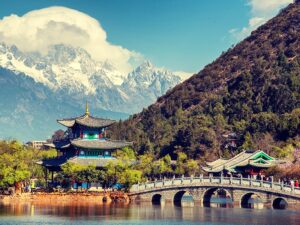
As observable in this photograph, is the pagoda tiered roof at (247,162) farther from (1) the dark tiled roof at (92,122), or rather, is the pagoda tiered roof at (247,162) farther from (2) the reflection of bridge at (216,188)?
(1) the dark tiled roof at (92,122)

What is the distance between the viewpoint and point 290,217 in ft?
217

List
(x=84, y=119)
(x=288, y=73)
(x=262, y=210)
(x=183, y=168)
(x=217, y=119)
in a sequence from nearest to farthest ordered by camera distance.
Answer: (x=262, y=210) → (x=84, y=119) → (x=183, y=168) → (x=217, y=119) → (x=288, y=73)

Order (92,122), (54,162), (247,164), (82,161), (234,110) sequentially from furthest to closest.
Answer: (234,110), (92,122), (54,162), (247,164), (82,161)

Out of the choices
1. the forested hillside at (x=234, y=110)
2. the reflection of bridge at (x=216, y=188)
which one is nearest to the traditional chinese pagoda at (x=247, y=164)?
the forested hillside at (x=234, y=110)

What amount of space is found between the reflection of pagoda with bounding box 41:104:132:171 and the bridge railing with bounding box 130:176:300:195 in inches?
414

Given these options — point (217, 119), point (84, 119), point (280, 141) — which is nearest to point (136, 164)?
point (84, 119)

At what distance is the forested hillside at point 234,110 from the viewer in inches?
4740

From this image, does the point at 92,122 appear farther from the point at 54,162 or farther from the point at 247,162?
the point at 247,162

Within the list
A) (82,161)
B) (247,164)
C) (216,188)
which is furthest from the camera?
(247,164)

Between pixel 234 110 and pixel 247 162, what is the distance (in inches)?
1861

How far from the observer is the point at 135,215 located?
68.8 m

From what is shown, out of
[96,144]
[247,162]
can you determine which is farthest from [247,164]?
[96,144]

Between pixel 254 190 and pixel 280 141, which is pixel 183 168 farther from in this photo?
pixel 254 190

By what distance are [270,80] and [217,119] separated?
66.8 ft
